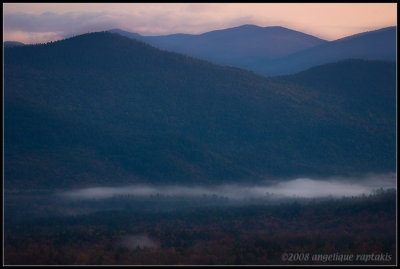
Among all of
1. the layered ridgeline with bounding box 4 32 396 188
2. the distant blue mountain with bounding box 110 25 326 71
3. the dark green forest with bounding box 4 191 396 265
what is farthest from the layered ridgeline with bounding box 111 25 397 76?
the dark green forest with bounding box 4 191 396 265

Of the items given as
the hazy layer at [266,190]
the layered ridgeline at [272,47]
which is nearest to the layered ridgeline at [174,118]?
the hazy layer at [266,190]

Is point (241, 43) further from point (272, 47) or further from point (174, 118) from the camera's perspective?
point (174, 118)

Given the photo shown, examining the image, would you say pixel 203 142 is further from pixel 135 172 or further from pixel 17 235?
pixel 17 235

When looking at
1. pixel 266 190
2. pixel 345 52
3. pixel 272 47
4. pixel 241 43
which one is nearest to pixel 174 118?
pixel 266 190

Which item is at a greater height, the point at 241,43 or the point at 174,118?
the point at 174,118

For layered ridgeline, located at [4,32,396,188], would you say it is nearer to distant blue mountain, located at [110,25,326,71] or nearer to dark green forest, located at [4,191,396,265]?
dark green forest, located at [4,191,396,265]

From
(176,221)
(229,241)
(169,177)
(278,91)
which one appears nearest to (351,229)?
(229,241)

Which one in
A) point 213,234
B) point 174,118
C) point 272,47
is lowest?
point 272,47
